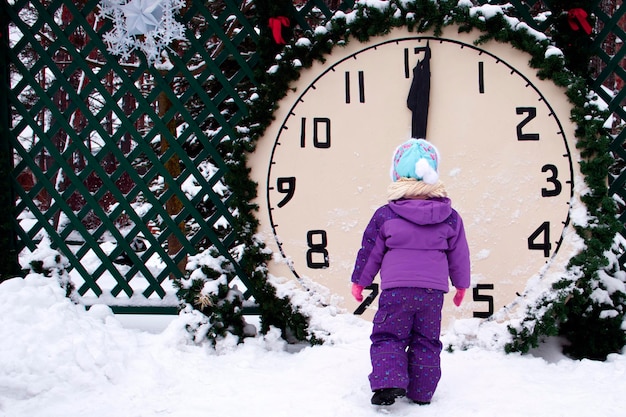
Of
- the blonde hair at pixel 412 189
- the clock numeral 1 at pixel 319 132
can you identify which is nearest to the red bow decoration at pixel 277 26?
the clock numeral 1 at pixel 319 132

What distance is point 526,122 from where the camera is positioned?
3404 mm

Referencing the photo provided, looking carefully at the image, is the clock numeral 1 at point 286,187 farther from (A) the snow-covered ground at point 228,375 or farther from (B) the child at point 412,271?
(B) the child at point 412,271

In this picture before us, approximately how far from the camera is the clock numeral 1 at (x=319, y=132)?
140 inches

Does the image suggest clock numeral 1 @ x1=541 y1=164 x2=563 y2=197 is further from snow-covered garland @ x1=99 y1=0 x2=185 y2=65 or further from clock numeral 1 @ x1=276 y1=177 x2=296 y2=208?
snow-covered garland @ x1=99 y1=0 x2=185 y2=65

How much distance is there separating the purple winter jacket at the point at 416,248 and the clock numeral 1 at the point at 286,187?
96cm

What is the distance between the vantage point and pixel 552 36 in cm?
347

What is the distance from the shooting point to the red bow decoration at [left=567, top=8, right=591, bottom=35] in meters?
3.38

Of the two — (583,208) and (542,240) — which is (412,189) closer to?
(542,240)

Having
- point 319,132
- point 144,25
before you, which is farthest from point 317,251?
point 144,25

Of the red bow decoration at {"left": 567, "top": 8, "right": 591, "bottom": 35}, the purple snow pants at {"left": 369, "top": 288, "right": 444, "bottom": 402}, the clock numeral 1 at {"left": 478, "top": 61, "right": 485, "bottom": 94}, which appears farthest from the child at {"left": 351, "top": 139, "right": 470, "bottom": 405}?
the red bow decoration at {"left": 567, "top": 8, "right": 591, "bottom": 35}

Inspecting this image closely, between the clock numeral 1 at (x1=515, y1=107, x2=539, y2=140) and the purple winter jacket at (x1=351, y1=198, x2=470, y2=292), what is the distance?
100cm

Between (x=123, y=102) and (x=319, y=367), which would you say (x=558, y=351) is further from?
(x=123, y=102)

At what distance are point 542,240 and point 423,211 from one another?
116 centimetres

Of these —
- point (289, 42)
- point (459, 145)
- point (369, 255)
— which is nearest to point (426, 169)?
point (369, 255)
